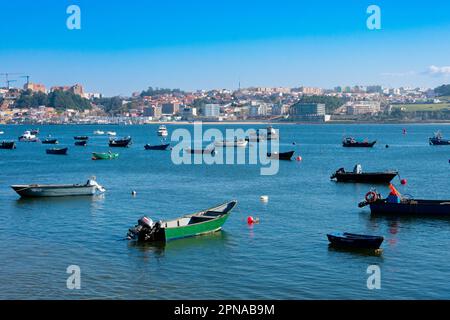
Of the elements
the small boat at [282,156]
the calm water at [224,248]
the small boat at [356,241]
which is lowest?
the calm water at [224,248]

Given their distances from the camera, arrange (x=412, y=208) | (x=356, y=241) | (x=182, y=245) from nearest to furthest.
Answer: (x=356, y=241) < (x=182, y=245) < (x=412, y=208)

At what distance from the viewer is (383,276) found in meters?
21.7

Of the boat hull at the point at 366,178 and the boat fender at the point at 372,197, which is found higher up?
the boat fender at the point at 372,197

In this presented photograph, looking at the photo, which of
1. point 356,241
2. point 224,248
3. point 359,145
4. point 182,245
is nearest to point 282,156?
point 359,145

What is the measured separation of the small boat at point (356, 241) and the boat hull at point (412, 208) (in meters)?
8.54

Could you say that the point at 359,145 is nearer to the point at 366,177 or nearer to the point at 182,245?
the point at 366,177

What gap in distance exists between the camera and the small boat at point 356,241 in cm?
2492

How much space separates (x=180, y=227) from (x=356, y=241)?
718 cm

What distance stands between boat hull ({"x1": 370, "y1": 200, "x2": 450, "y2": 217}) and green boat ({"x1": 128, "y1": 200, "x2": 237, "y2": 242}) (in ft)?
27.0

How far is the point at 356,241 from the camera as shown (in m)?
25.2

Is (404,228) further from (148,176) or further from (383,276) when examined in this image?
(148,176)

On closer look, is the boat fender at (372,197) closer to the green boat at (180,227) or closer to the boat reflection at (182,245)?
the green boat at (180,227)

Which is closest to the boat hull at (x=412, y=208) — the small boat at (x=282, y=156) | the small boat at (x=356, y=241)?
the small boat at (x=356, y=241)
